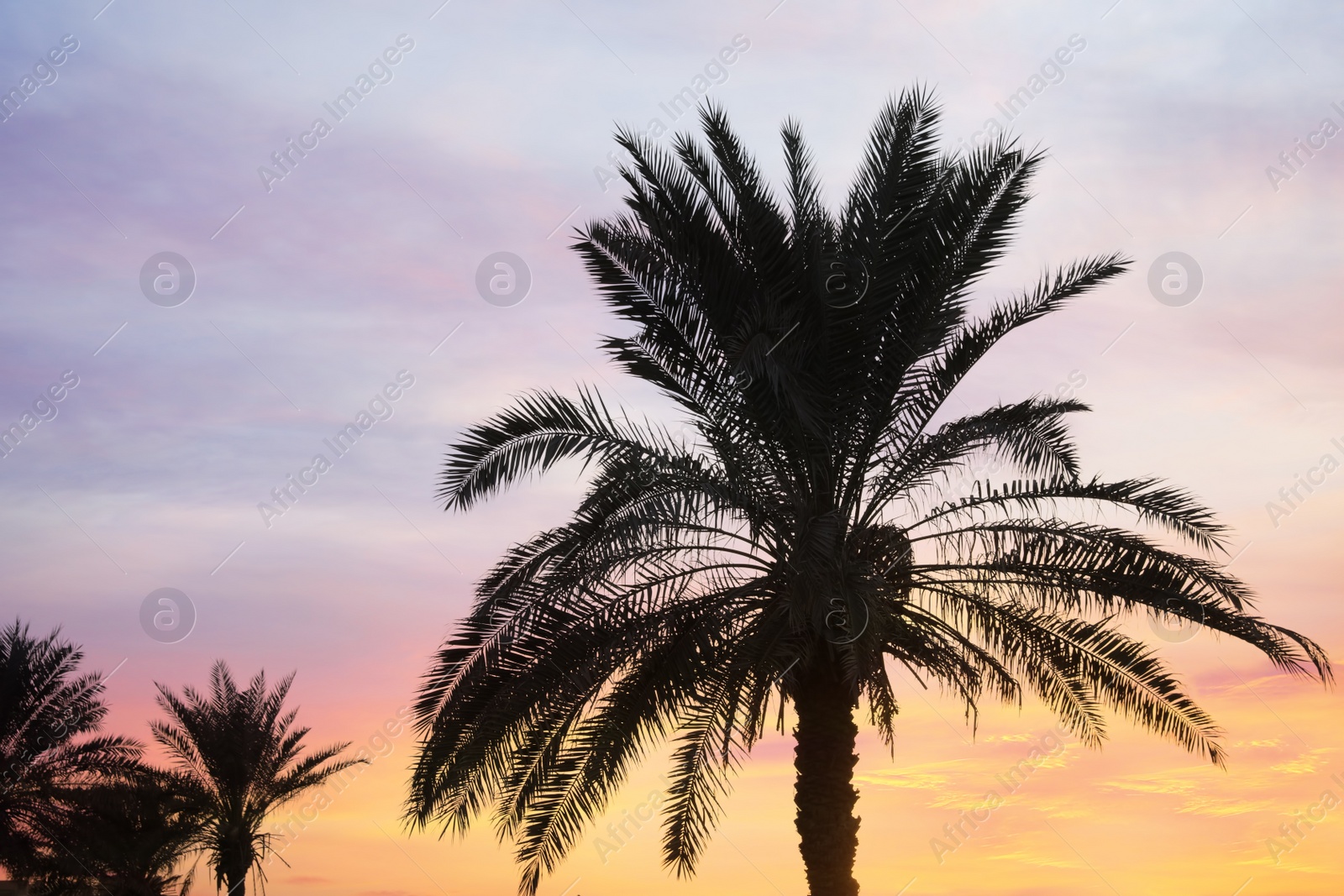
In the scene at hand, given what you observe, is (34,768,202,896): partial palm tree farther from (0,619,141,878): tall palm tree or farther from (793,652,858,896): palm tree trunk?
(793,652,858,896): palm tree trunk

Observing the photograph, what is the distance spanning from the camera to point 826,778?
38.2 feet

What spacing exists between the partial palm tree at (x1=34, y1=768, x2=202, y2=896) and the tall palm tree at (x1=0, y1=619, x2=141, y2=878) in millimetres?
308

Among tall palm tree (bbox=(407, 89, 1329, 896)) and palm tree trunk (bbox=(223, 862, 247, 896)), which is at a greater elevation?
tall palm tree (bbox=(407, 89, 1329, 896))

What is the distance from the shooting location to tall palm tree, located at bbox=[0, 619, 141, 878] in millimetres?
22641

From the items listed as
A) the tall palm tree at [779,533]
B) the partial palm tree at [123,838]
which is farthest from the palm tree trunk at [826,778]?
the partial palm tree at [123,838]

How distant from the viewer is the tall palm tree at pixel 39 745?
2264cm

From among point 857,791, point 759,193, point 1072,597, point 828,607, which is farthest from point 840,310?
point 857,791

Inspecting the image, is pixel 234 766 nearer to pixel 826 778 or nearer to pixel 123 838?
pixel 123 838

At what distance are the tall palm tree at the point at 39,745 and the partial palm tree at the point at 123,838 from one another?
12.1 inches

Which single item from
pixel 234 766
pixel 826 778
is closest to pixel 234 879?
pixel 234 766

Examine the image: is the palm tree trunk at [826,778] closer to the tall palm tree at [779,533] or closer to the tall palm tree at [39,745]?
the tall palm tree at [779,533]

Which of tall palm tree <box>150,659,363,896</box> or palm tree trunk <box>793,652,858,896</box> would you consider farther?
tall palm tree <box>150,659,363,896</box>

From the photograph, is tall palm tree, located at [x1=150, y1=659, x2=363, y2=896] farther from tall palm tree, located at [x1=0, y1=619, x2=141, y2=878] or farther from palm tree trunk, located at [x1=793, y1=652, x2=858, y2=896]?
palm tree trunk, located at [x1=793, y1=652, x2=858, y2=896]

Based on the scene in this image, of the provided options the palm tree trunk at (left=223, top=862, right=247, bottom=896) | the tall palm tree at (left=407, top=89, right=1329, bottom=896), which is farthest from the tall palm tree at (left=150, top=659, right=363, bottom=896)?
the tall palm tree at (left=407, top=89, right=1329, bottom=896)
